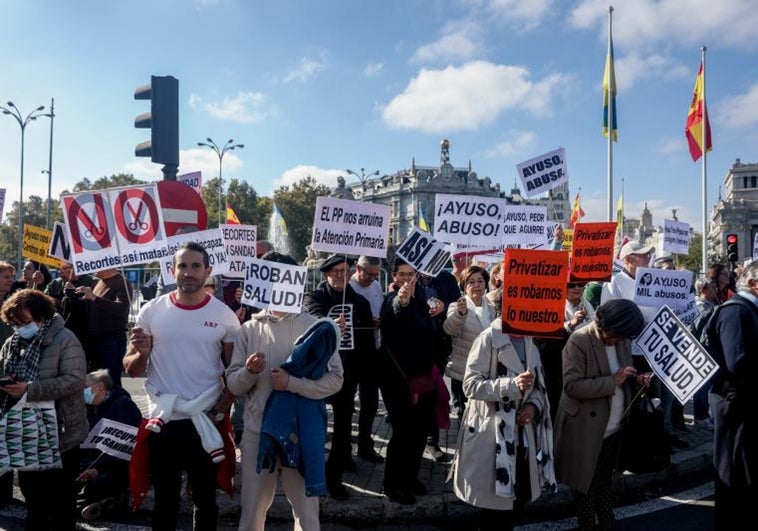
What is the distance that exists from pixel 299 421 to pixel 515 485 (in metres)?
1.41

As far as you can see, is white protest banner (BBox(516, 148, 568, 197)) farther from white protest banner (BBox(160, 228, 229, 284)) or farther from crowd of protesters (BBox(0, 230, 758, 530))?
crowd of protesters (BBox(0, 230, 758, 530))

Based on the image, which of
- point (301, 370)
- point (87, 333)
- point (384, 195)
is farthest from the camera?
point (384, 195)

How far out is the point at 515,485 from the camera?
3.90 meters

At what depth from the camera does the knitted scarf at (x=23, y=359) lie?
13.2ft

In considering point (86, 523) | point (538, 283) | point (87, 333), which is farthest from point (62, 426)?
point (538, 283)

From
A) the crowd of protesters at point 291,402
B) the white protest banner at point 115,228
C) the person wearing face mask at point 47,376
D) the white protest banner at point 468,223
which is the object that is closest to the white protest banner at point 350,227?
the crowd of protesters at point 291,402

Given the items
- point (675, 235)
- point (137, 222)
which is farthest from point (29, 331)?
point (675, 235)

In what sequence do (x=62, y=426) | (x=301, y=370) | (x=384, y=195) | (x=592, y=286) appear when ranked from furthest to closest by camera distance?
(x=384, y=195)
(x=592, y=286)
(x=62, y=426)
(x=301, y=370)

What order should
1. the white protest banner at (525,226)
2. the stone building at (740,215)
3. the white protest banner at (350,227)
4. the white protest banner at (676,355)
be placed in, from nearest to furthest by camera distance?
1. the white protest banner at (676,355)
2. the white protest banner at (350,227)
3. the white protest banner at (525,226)
4. the stone building at (740,215)

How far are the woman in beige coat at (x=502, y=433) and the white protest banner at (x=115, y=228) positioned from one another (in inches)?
117

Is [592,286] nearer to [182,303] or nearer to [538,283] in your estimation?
[538,283]

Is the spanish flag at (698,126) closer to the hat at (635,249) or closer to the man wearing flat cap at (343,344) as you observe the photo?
the hat at (635,249)

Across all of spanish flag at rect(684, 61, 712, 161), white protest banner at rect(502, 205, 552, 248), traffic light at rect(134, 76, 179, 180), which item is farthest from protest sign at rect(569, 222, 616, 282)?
spanish flag at rect(684, 61, 712, 161)

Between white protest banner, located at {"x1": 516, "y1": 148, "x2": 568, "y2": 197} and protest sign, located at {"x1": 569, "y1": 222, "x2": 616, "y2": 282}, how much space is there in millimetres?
2720
